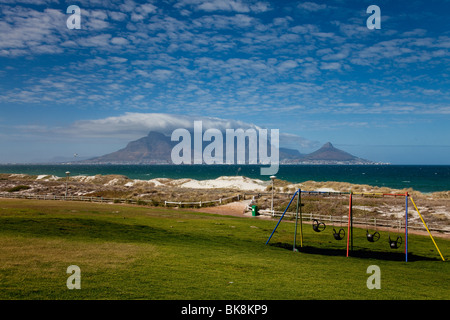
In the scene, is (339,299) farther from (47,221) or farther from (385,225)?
(385,225)

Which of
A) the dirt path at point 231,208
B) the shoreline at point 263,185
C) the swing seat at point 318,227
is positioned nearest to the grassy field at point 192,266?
the swing seat at point 318,227

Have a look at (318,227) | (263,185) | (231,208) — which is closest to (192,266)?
(318,227)

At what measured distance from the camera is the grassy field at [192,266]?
905cm

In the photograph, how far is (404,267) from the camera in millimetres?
14336

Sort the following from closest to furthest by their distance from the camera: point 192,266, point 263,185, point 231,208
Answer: point 192,266
point 231,208
point 263,185

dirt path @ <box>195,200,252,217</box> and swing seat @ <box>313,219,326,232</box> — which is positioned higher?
swing seat @ <box>313,219,326,232</box>

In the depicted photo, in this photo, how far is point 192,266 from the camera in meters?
11.9

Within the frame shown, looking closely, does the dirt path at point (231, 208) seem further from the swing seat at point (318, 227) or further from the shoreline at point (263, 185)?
the shoreline at point (263, 185)

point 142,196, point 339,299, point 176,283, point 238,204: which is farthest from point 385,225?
point 142,196

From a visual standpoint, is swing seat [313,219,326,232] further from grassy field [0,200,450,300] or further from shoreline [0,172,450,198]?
shoreline [0,172,450,198]

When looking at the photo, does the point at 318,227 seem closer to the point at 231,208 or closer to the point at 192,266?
the point at 192,266

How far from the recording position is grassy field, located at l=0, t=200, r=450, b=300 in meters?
9.05

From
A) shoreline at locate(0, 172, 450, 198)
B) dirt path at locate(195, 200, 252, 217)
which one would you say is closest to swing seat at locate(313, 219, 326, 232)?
dirt path at locate(195, 200, 252, 217)
